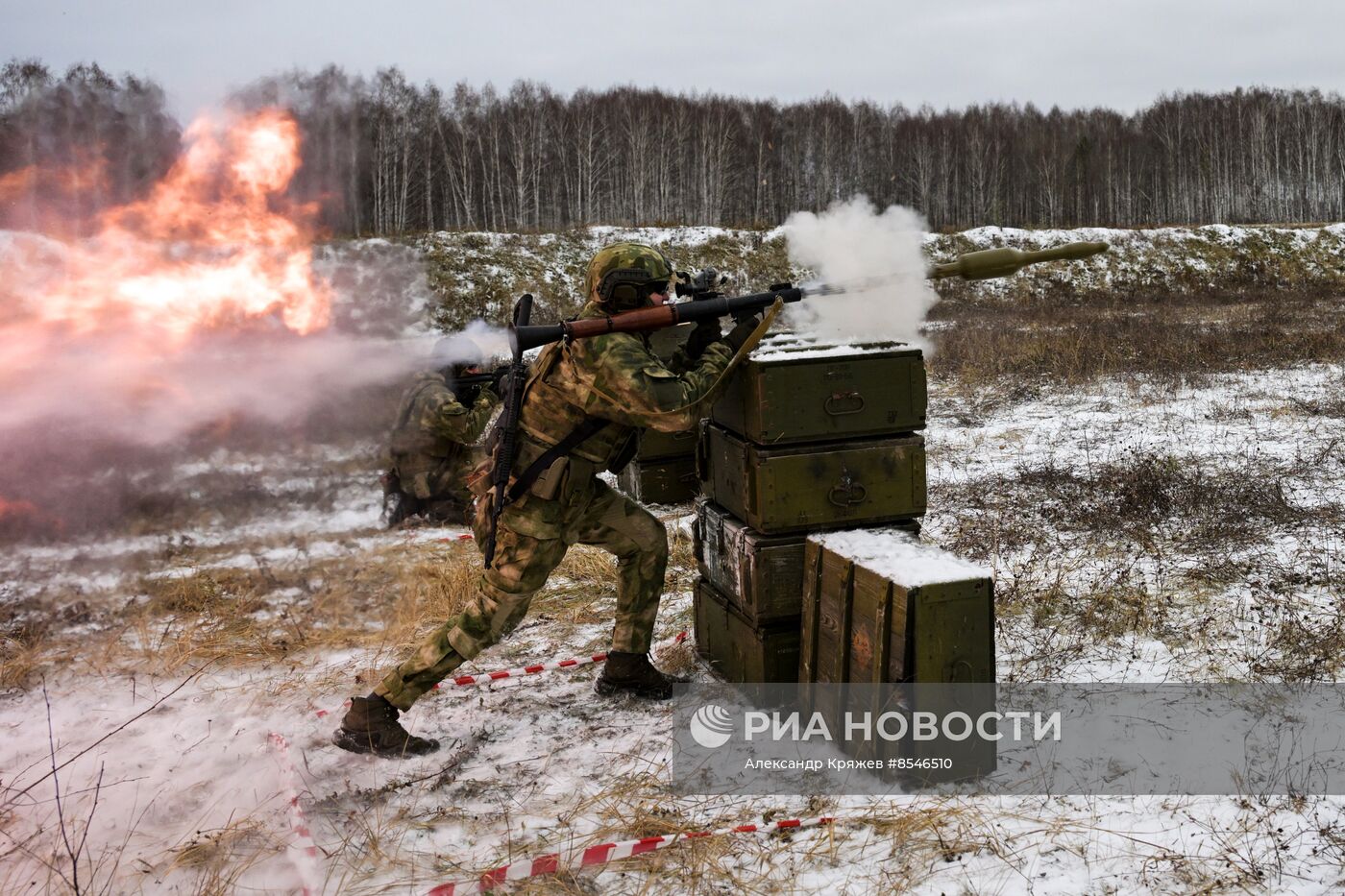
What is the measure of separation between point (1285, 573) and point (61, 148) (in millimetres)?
12504

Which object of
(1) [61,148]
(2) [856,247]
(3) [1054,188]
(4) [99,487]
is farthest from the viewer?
(3) [1054,188]

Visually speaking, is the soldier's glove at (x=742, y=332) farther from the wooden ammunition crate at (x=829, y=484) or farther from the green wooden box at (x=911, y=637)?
Result: the green wooden box at (x=911, y=637)

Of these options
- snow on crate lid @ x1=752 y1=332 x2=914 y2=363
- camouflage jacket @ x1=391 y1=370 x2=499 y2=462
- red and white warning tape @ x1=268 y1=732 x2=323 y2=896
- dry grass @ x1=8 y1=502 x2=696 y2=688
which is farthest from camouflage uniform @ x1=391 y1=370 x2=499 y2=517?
snow on crate lid @ x1=752 y1=332 x2=914 y2=363

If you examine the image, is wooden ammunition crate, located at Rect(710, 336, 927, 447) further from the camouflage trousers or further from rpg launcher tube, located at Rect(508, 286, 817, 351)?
the camouflage trousers

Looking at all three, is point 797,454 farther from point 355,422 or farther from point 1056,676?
point 355,422

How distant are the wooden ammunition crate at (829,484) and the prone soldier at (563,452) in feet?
1.30

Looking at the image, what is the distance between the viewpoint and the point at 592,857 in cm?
313

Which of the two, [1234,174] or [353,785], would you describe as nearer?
[353,785]

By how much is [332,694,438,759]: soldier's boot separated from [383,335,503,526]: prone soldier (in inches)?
143

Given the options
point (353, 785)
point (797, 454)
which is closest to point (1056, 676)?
point (797, 454)

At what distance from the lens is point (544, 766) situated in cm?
397

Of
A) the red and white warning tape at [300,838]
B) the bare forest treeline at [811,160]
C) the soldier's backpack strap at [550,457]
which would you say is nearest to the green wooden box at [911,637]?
the soldier's backpack strap at [550,457]

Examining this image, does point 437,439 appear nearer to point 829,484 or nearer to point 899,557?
point 829,484

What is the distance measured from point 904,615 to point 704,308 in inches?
63.7
